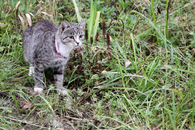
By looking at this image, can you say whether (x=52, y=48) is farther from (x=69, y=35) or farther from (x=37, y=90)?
(x=37, y=90)

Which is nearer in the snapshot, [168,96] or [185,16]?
[168,96]

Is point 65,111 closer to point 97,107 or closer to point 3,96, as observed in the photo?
point 97,107

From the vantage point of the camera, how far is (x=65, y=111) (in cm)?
307

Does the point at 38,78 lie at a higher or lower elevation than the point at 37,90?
higher

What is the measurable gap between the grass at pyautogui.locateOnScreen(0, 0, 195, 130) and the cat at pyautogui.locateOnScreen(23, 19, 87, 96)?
0.15 meters

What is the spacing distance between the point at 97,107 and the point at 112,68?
792 millimetres

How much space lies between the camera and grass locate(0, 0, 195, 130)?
282 centimetres

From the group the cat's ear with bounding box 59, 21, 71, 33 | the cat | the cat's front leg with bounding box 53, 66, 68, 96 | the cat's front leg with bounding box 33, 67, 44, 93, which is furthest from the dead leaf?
the cat's ear with bounding box 59, 21, 71, 33

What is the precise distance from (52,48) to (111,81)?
1.00 m

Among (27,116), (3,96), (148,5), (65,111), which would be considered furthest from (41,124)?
(148,5)

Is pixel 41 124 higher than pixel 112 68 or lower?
lower

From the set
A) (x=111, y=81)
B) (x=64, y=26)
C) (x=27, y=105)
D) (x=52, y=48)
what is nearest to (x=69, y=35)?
(x=64, y=26)

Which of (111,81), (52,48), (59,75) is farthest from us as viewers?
(59,75)

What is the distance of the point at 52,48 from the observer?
3371 mm
